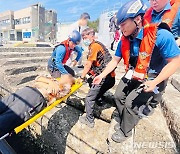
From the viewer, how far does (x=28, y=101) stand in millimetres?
2703

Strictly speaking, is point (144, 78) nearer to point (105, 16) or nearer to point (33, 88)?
point (33, 88)

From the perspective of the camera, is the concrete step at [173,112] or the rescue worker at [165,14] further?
the rescue worker at [165,14]

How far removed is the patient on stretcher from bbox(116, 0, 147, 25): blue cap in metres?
1.47

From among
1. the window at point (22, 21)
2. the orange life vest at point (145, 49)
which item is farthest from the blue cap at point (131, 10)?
the window at point (22, 21)

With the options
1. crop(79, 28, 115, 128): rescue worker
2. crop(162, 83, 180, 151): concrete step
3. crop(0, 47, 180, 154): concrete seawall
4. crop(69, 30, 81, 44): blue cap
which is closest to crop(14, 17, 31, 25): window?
crop(69, 30, 81, 44): blue cap

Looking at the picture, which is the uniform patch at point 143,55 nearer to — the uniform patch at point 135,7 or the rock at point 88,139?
the uniform patch at point 135,7

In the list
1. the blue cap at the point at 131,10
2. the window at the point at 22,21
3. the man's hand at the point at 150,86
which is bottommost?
the man's hand at the point at 150,86

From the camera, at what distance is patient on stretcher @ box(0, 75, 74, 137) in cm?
250

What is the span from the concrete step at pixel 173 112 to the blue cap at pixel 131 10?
58.0 inches

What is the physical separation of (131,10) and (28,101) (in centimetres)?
189

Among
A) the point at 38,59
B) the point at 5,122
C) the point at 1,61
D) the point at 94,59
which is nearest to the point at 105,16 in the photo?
the point at 38,59

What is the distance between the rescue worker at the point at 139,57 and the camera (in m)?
2.17

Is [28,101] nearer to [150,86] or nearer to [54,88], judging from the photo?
[54,88]

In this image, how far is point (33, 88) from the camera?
2.88 metres
